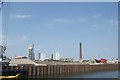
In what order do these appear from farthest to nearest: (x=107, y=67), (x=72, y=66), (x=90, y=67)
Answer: (x=107, y=67) → (x=90, y=67) → (x=72, y=66)

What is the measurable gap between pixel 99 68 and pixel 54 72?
27779 mm

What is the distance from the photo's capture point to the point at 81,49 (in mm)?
84500

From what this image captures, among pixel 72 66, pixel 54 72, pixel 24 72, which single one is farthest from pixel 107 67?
pixel 24 72

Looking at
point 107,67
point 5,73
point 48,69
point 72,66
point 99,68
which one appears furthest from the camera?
point 107,67

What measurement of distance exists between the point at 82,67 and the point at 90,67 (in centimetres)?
549

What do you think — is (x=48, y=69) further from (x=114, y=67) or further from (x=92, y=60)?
(x=92, y=60)

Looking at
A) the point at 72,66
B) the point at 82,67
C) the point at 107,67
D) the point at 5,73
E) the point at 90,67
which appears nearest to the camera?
the point at 5,73

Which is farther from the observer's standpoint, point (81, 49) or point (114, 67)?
point (114, 67)

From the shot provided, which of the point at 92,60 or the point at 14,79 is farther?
the point at 92,60

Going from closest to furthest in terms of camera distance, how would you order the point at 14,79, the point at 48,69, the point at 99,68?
the point at 14,79 → the point at 48,69 → the point at 99,68

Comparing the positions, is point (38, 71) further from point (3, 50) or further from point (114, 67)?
point (114, 67)

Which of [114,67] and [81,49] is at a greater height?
[81,49]

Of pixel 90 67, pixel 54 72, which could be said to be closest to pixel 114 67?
pixel 90 67

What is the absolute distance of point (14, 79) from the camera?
36.9 metres
